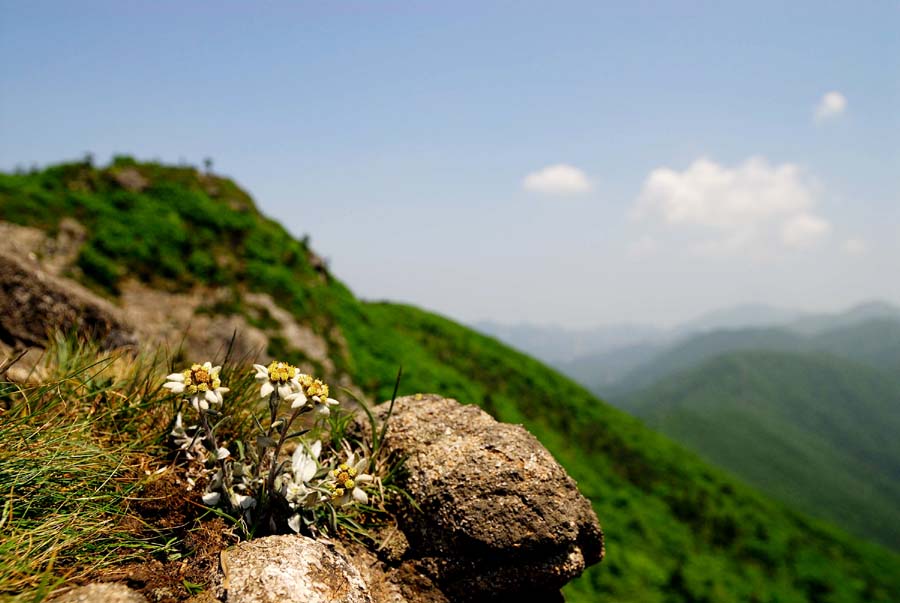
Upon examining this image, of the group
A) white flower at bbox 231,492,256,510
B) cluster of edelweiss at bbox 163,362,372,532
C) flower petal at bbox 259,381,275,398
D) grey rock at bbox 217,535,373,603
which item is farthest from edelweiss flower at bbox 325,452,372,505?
flower petal at bbox 259,381,275,398

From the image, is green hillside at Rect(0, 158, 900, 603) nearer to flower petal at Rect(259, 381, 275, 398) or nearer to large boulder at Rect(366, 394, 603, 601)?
large boulder at Rect(366, 394, 603, 601)

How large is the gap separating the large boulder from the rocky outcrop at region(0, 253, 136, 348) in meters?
6.20

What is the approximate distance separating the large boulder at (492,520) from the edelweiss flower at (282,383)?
1.31 meters

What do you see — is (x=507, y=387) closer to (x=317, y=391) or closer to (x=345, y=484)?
(x=345, y=484)

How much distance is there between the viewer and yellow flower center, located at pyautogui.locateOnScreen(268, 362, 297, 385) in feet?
9.84

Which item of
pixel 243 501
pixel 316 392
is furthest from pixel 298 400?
pixel 243 501

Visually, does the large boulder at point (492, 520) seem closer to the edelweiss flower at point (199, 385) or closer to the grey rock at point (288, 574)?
the grey rock at point (288, 574)

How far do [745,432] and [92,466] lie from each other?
8132 inches

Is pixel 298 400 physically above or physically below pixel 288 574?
above

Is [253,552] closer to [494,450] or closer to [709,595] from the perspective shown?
[494,450]

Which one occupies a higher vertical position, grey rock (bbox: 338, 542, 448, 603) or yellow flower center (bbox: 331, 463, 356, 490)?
yellow flower center (bbox: 331, 463, 356, 490)

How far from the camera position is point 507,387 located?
91.7ft

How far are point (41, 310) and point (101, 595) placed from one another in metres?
7.63

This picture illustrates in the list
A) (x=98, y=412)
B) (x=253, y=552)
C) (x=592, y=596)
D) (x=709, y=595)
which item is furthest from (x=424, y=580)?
(x=709, y=595)
